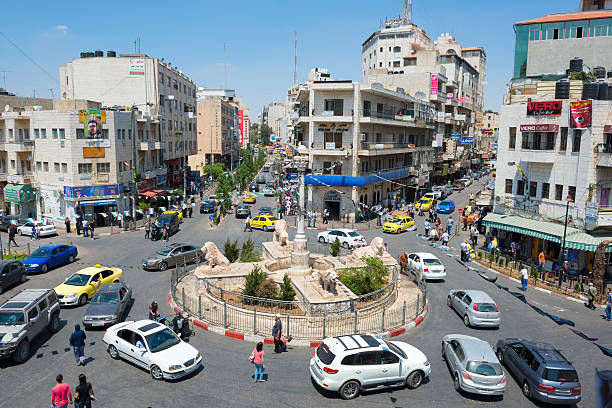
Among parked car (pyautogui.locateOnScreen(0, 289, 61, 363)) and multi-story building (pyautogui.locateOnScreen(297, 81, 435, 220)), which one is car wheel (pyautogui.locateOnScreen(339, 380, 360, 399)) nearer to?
parked car (pyautogui.locateOnScreen(0, 289, 61, 363))

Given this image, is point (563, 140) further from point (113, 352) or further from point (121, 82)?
point (121, 82)

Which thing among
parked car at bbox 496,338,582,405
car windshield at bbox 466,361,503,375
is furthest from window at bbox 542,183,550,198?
car windshield at bbox 466,361,503,375

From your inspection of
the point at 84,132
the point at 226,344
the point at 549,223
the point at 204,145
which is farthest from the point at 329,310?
the point at 204,145

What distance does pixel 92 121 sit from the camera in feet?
133

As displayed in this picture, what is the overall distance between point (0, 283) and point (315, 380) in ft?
59.9

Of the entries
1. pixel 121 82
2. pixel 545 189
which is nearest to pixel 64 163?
pixel 121 82

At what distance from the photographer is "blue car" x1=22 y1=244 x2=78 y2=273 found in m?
25.8

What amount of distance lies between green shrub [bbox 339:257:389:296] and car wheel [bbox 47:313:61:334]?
12.6 metres

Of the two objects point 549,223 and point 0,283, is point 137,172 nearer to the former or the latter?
point 0,283

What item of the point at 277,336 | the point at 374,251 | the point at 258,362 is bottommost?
the point at 277,336

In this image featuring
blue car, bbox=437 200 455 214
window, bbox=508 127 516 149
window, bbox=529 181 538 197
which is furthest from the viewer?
blue car, bbox=437 200 455 214

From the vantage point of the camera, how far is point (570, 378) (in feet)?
42.0

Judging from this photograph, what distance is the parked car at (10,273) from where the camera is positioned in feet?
74.0

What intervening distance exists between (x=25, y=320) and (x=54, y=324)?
6.52 feet
